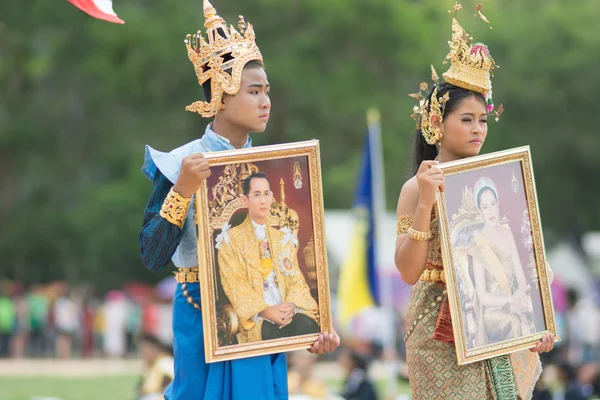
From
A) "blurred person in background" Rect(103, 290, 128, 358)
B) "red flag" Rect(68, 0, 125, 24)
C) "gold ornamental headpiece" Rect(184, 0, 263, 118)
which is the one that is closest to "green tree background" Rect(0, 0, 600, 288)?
"blurred person in background" Rect(103, 290, 128, 358)

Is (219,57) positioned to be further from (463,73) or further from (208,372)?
(208,372)

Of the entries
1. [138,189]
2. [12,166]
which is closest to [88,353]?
[138,189]

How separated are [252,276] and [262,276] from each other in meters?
0.04

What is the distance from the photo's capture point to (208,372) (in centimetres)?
436

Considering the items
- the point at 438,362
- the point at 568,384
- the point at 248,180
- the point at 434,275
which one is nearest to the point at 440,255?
the point at 434,275

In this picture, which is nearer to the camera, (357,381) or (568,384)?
(568,384)

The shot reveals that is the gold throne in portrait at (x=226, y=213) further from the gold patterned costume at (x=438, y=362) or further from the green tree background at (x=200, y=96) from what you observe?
the green tree background at (x=200, y=96)

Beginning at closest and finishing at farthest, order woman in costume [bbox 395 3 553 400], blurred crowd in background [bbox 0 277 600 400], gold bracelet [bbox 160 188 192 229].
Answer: gold bracelet [bbox 160 188 192 229] < woman in costume [bbox 395 3 553 400] < blurred crowd in background [bbox 0 277 600 400]

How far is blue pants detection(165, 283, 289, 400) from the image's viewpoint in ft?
14.1

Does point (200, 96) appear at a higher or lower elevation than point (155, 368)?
higher

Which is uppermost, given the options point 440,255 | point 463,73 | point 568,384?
point 463,73

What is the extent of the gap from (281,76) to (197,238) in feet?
65.8

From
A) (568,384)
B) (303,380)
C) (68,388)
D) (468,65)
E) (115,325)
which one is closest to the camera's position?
(468,65)

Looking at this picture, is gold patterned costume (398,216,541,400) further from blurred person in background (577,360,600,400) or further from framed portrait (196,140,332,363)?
blurred person in background (577,360,600,400)
